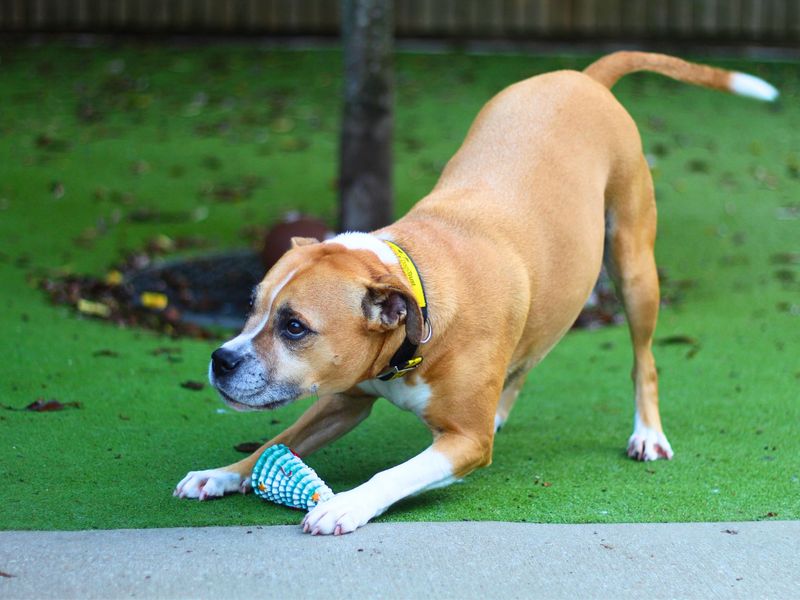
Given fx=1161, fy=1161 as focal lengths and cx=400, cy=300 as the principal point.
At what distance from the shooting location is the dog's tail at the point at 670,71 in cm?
542

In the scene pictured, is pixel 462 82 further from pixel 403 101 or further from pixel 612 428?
pixel 612 428

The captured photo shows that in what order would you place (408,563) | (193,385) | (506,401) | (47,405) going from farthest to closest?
1. (193,385)
2. (506,401)
3. (47,405)
4. (408,563)

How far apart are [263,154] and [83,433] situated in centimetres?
621

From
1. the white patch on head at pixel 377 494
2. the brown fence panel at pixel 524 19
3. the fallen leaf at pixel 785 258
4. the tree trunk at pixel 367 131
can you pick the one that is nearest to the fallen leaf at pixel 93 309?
the tree trunk at pixel 367 131

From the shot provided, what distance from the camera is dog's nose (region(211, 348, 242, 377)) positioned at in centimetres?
368

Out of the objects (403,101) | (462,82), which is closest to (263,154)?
(403,101)

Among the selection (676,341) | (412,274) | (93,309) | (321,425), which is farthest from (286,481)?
(676,341)

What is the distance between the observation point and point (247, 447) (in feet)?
15.5

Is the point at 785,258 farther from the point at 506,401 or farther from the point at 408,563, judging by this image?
the point at 408,563

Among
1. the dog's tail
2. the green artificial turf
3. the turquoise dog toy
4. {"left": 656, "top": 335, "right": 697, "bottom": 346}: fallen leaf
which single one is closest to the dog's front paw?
the turquoise dog toy

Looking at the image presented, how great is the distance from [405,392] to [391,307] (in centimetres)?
42

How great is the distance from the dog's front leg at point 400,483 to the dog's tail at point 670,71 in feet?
7.05

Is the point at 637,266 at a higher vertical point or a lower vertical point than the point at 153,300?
higher

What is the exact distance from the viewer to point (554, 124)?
4.82 m
